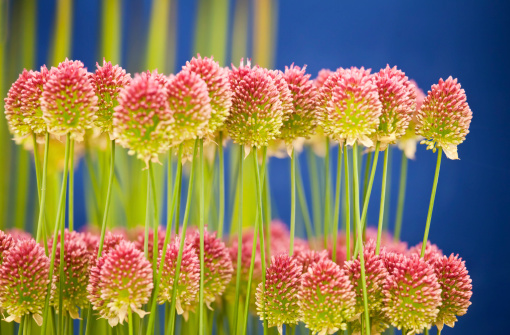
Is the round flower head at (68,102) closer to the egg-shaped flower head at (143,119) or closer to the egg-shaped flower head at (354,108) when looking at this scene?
the egg-shaped flower head at (143,119)

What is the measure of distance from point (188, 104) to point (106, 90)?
4.0 inches

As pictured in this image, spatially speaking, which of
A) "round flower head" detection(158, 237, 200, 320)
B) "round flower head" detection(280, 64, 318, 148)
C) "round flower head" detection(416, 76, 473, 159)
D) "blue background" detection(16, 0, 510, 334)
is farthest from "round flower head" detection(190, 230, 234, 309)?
"blue background" detection(16, 0, 510, 334)

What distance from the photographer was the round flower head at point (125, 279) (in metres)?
0.44

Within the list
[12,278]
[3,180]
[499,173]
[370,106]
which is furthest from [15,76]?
[499,173]

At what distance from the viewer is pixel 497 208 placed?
1.27m

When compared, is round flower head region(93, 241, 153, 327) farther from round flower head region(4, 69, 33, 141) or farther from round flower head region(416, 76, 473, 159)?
round flower head region(416, 76, 473, 159)

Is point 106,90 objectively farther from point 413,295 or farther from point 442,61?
point 442,61

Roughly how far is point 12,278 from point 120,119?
0.18 metres

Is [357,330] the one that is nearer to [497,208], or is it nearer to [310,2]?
[497,208]

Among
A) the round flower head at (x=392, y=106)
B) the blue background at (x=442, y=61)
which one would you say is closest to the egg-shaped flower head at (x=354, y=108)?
the round flower head at (x=392, y=106)

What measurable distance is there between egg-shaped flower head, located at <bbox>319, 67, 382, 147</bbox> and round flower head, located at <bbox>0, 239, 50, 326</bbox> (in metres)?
0.30

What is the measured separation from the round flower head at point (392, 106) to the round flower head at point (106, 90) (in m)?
0.25

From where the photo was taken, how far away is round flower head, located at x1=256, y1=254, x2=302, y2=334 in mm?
502

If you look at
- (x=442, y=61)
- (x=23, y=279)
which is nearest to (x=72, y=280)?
(x=23, y=279)
